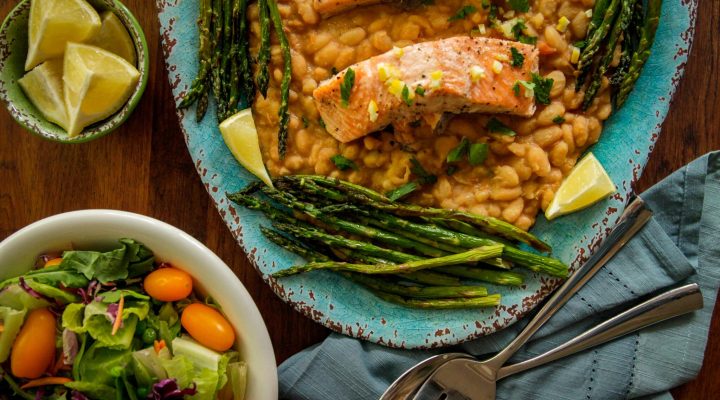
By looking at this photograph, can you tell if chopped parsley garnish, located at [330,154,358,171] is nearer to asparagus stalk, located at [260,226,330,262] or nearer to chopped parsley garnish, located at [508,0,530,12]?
asparagus stalk, located at [260,226,330,262]

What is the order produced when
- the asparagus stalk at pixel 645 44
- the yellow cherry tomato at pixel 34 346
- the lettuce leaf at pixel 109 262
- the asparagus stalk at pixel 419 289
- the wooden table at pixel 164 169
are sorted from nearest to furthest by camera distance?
1. the yellow cherry tomato at pixel 34 346
2. the lettuce leaf at pixel 109 262
3. the asparagus stalk at pixel 645 44
4. the asparagus stalk at pixel 419 289
5. the wooden table at pixel 164 169

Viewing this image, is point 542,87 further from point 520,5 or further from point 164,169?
point 164,169

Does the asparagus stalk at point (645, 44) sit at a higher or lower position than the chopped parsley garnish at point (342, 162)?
higher

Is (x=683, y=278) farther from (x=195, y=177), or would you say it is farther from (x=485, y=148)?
(x=195, y=177)

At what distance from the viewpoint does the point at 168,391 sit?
3.38 metres

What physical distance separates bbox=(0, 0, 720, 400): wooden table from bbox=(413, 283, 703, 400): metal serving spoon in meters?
0.38

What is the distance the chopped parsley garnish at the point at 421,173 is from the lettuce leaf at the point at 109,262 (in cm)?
141

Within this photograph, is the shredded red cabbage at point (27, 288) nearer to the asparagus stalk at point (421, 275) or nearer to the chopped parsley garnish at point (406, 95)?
the asparagus stalk at point (421, 275)

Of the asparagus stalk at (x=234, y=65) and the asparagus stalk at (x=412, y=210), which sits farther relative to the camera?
the asparagus stalk at (x=234, y=65)

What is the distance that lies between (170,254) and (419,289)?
1291mm

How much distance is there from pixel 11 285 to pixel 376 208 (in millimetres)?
1804

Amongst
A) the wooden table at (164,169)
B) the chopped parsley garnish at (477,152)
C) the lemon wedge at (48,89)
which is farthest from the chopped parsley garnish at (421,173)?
the lemon wedge at (48,89)

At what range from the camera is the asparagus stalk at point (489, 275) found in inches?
153

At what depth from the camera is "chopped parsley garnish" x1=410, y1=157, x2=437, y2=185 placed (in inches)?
154
